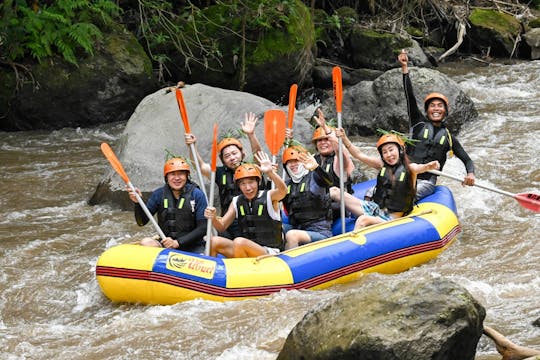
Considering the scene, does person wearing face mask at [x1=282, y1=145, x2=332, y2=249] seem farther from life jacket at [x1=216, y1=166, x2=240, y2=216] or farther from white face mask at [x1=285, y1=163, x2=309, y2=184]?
life jacket at [x1=216, y1=166, x2=240, y2=216]

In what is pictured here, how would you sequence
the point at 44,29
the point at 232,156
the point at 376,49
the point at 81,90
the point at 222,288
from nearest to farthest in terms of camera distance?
the point at 222,288
the point at 232,156
the point at 44,29
the point at 81,90
the point at 376,49

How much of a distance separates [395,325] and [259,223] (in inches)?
88.8

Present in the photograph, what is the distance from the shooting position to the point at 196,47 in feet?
38.0

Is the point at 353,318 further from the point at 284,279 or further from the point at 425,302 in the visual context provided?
the point at 284,279

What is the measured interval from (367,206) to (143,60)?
583 centimetres

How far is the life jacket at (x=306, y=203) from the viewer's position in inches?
231

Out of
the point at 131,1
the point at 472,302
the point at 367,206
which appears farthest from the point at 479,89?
the point at 472,302

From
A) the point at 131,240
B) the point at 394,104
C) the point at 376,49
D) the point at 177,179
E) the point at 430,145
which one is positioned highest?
the point at 177,179

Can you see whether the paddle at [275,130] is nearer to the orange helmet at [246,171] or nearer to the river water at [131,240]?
the orange helmet at [246,171]

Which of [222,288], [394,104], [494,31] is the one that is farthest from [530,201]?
[494,31]

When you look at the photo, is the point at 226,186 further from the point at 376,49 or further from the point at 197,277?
the point at 376,49

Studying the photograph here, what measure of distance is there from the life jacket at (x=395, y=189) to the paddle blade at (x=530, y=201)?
0.83 m

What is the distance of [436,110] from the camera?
22.5 ft

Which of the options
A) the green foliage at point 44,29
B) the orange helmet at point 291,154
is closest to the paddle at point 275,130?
the orange helmet at point 291,154
